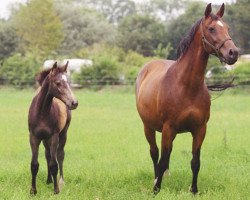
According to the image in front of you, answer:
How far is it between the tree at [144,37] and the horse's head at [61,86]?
46.1 m

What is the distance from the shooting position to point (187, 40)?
6531mm

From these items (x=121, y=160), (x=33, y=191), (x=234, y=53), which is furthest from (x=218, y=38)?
(x=121, y=160)

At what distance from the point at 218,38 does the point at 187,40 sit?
2.14ft

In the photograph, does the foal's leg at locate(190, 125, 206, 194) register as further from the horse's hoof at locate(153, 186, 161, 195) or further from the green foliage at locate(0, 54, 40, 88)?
the green foliage at locate(0, 54, 40, 88)

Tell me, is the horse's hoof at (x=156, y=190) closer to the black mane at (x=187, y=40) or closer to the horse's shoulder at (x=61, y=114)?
the horse's shoulder at (x=61, y=114)

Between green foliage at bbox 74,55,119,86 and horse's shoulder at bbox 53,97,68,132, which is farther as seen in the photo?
green foliage at bbox 74,55,119,86

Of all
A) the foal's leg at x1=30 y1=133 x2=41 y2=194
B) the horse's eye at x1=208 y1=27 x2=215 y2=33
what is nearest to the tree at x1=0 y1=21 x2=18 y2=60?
the foal's leg at x1=30 y1=133 x2=41 y2=194

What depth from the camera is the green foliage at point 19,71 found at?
33.2 meters

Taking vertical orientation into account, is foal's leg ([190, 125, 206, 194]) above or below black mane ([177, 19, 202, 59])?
below

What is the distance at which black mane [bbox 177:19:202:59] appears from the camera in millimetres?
6402

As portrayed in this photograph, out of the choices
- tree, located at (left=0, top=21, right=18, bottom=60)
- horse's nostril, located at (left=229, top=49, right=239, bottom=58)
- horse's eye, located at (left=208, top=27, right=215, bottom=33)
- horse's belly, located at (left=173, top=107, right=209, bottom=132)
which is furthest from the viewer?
tree, located at (left=0, top=21, right=18, bottom=60)

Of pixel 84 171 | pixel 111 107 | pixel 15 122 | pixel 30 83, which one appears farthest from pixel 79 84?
pixel 84 171

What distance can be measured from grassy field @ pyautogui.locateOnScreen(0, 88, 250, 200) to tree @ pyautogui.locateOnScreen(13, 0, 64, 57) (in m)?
31.3

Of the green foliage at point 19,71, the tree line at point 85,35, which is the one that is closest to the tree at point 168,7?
the tree line at point 85,35
